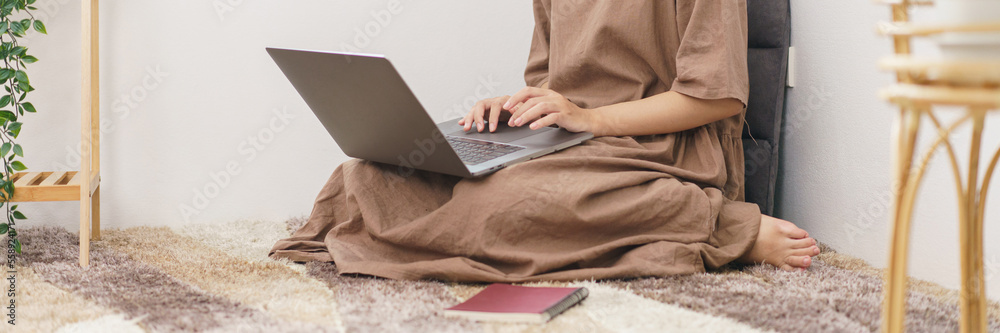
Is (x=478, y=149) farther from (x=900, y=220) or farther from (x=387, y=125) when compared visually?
(x=900, y=220)

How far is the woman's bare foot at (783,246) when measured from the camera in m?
1.13

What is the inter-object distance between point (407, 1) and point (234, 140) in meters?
0.50

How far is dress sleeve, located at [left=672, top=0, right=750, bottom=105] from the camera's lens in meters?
1.14

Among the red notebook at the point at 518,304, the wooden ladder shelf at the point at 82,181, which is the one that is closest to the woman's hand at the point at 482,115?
the red notebook at the point at 518,304

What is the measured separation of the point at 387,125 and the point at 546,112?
10.1 inches

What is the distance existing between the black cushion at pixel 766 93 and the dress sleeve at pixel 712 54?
9.9 inches

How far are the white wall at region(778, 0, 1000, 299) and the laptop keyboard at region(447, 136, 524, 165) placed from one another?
22.5 inches

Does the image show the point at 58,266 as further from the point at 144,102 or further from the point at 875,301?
the point at 875,301

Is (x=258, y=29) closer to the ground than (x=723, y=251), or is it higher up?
higher up

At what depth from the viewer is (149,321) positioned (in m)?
0.85

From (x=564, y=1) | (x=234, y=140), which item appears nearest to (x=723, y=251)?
(x=564, y=1)

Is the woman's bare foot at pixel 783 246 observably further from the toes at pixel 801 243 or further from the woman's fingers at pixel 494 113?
the woman's fingers at pixel 494 113

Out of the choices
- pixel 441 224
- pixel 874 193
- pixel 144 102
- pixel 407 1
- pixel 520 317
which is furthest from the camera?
pixel 407 1

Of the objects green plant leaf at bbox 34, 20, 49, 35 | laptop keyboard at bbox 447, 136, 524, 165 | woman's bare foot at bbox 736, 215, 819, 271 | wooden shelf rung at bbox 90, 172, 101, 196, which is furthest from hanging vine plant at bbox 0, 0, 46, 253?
woman's bare foot at bbox 736, 215, 819, 271
